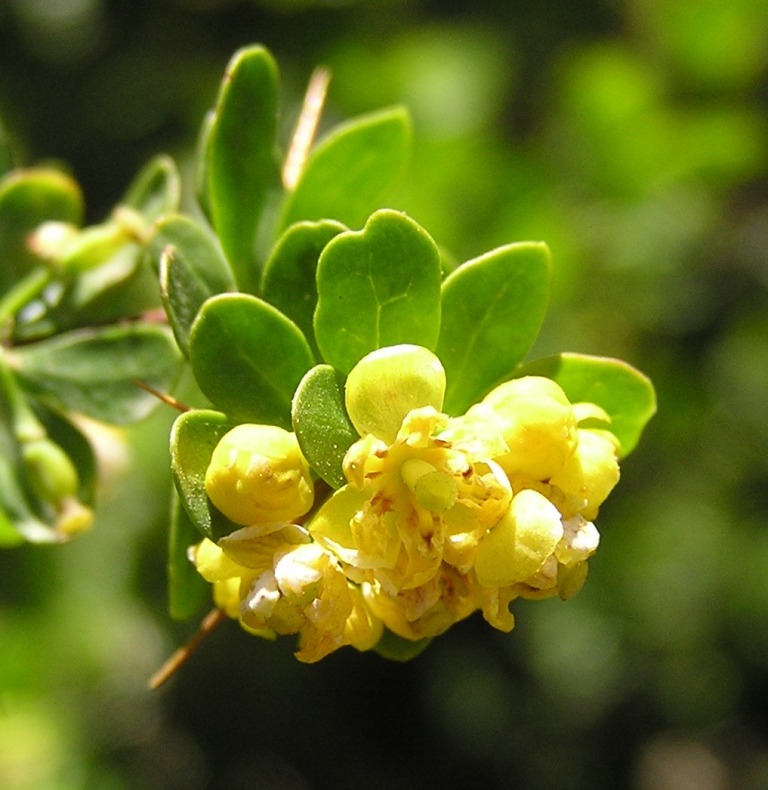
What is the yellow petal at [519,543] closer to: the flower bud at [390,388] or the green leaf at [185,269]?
the flower bud at [390,388]

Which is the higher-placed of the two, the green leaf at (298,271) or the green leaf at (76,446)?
the green leaf at (298,271)

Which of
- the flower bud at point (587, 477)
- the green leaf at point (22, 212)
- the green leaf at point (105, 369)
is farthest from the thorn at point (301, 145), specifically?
the flower bud at point (587, 477)

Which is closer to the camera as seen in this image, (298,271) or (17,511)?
(298,271)

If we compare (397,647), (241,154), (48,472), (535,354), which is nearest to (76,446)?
(48,472)

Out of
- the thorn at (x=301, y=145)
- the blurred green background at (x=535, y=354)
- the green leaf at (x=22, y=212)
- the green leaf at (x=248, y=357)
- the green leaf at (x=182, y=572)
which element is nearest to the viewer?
the green leaf at (x=248, y=357)

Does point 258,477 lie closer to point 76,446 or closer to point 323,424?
point 323,424

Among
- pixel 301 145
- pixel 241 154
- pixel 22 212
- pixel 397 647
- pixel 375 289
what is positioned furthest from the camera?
pixel 22 212

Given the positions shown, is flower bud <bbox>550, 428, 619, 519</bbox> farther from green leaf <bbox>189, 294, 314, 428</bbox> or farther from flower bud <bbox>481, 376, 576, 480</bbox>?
green leaf <bbox>189, 294, 314, 428</bbox>
